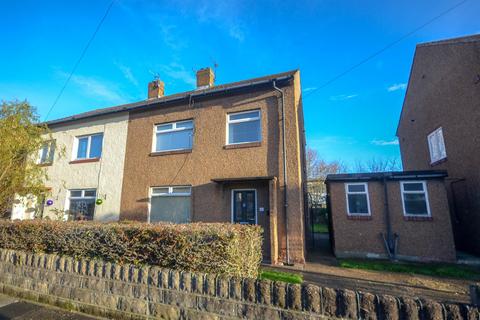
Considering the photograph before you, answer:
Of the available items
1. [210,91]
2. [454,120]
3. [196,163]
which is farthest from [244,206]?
[454,120]

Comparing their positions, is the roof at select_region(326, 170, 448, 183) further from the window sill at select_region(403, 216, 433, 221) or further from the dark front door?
the dark front door

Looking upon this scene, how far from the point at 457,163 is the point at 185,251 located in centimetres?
1292

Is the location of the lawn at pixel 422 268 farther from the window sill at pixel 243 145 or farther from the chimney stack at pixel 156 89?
the chimney stack at pixel 156 89

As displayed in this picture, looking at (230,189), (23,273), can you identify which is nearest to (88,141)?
(230,189)

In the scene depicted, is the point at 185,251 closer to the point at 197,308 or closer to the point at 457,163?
the point at 197,308

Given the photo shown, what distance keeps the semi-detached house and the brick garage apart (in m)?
2.28

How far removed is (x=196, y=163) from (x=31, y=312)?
653 centimetres

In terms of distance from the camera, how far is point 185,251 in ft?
11.8

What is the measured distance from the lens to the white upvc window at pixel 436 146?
1207 centimetres

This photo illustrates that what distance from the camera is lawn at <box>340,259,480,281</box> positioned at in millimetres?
6940

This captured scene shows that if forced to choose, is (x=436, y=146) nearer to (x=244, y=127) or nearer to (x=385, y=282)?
(x=385, y=282)

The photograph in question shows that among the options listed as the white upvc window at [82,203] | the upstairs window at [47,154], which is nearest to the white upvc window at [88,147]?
the upstairs window at [47,154]

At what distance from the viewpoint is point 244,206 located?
8.95 meters

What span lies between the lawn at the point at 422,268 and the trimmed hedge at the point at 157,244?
16.3 feet
